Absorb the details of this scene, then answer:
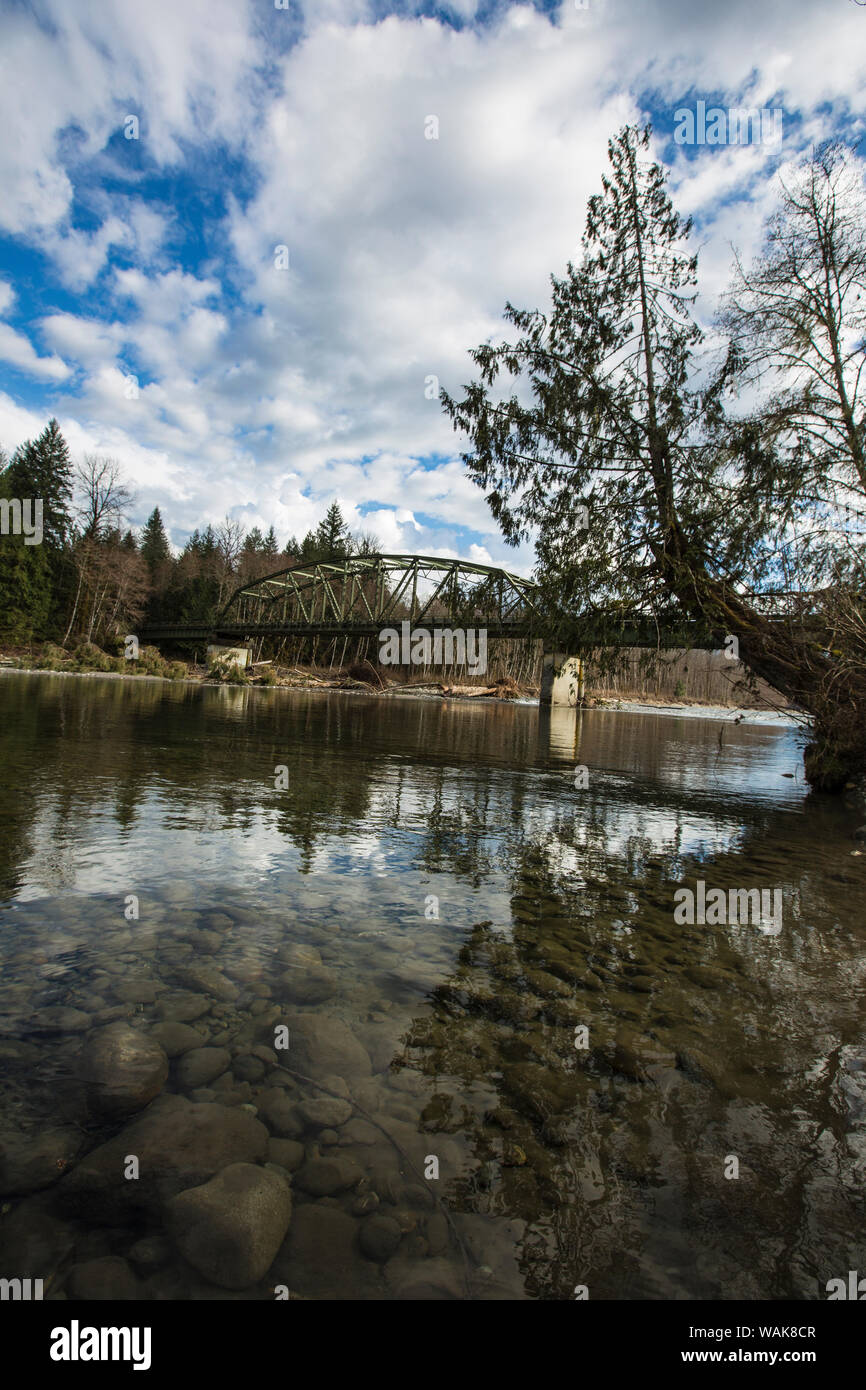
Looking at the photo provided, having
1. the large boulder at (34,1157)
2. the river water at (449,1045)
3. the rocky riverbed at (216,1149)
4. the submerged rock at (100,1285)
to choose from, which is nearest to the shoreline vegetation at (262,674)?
the river water at (449,1045)

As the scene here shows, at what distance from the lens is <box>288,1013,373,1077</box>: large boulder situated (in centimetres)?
294

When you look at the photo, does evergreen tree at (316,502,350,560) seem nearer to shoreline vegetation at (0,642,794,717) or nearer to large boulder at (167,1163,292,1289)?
shoreline vegetation at (0,642,794,717)

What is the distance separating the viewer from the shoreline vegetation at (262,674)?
46438mm

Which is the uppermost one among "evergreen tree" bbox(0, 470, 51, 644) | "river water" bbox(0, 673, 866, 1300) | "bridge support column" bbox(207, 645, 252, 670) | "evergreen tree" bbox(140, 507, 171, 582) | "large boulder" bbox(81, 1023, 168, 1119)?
"evergreen tree" bbox(140, 507, 171, 582)

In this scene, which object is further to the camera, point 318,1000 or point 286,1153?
Answer: point 318,1000

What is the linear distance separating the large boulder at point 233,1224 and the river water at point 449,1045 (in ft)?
0.15

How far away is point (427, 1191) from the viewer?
88.9 inches

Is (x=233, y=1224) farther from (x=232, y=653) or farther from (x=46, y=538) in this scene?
(x=46, y=538)

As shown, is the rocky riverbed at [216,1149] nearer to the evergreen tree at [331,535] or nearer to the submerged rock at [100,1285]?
the submerged rock at [100,1285]

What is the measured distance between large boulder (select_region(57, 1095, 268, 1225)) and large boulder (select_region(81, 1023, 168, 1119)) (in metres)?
0.09

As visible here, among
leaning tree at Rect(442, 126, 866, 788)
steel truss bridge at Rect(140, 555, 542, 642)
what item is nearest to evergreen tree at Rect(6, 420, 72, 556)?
steel truss bridge at Rect(140, 555, 542, 642)

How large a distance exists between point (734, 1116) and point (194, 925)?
3557mm
